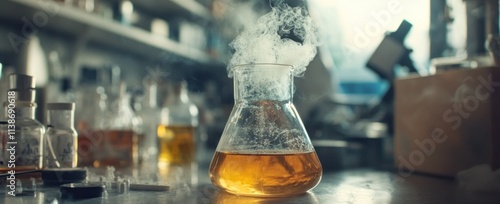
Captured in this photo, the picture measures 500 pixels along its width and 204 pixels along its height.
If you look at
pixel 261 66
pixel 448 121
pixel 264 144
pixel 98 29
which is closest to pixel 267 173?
pixel 264 144

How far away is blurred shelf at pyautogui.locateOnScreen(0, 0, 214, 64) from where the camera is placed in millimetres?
1618

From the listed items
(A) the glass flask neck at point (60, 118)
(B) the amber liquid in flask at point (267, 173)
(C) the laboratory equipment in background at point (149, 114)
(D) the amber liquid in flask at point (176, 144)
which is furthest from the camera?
(C) the laboratory equipment in background at point (149, 114)

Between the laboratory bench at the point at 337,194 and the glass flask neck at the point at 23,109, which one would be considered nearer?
the laboratory bench at the point at 337,194

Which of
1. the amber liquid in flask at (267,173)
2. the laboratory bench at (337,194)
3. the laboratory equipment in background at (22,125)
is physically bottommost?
the laboratory bench at (337,194)

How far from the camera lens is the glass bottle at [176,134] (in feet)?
4.53

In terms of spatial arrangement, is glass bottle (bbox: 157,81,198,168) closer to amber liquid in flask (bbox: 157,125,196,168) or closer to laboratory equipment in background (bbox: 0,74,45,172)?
amber liquid in flask (bbox: 157,125,196,168)

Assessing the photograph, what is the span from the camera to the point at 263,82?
0.78 m

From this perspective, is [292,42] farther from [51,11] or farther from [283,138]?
[51,11]

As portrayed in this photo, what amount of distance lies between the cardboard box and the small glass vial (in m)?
0.72

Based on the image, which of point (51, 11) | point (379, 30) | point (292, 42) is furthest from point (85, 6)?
point (292, 42)

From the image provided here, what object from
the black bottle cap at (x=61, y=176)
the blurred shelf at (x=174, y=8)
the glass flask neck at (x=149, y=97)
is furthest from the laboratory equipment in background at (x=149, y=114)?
the blurred shelf at (x=174, y=8)

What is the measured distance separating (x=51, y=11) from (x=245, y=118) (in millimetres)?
1163

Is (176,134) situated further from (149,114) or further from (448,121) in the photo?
(448,121)

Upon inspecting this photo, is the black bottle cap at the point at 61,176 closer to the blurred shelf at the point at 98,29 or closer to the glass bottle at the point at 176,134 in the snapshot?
the glass bottle at the point at 176,134
